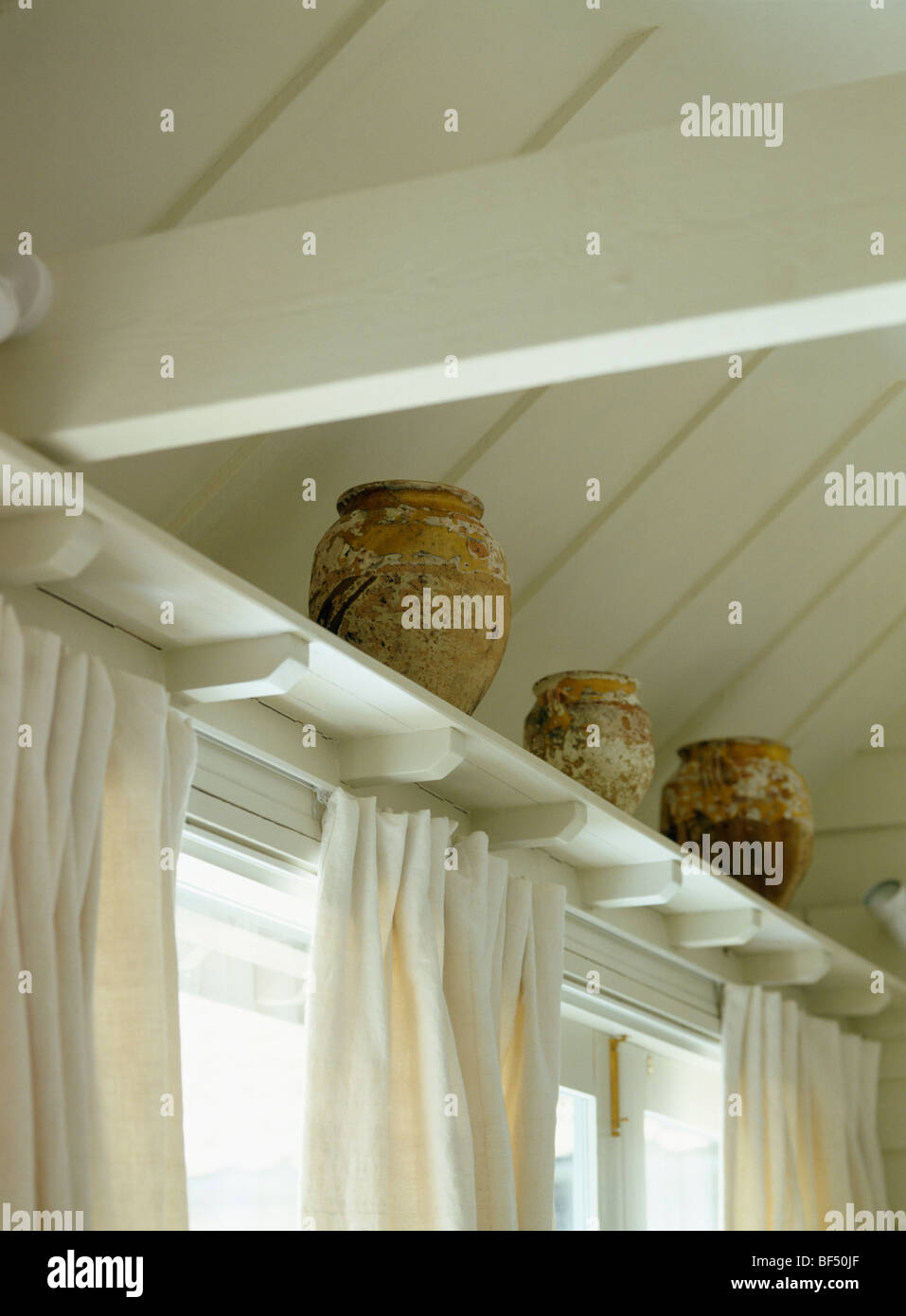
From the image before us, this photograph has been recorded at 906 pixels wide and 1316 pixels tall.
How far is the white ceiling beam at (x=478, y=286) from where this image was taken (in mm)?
1353

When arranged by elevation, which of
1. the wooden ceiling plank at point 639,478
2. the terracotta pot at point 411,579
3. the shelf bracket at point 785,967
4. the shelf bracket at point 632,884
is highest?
the wooden ceiling plank at point 639,478

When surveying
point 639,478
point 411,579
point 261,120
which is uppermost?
point 261,120

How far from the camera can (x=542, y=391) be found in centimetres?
258

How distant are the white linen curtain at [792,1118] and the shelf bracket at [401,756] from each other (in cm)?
151

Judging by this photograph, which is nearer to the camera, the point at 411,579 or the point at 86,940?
the point at 86,940

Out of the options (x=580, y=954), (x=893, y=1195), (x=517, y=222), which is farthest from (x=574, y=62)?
(x=893, y=1195)

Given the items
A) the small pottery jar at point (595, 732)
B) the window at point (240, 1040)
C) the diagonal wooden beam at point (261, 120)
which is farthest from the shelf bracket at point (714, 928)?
the diagonal wooden beam at point (261, 120)

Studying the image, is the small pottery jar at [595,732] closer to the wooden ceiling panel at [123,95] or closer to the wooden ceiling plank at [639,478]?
the wooden ceiling plank at [639,478]

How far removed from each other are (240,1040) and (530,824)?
63 cm

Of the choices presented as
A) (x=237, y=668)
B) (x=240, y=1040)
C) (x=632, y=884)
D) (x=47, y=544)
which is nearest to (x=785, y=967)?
(x=632, y=884)

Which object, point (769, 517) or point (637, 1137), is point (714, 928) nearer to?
point (637, 1137)

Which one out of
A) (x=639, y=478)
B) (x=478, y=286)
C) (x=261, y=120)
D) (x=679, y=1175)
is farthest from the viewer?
(x=679, y=1175)

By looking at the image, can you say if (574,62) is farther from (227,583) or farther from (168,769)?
(168,769)
